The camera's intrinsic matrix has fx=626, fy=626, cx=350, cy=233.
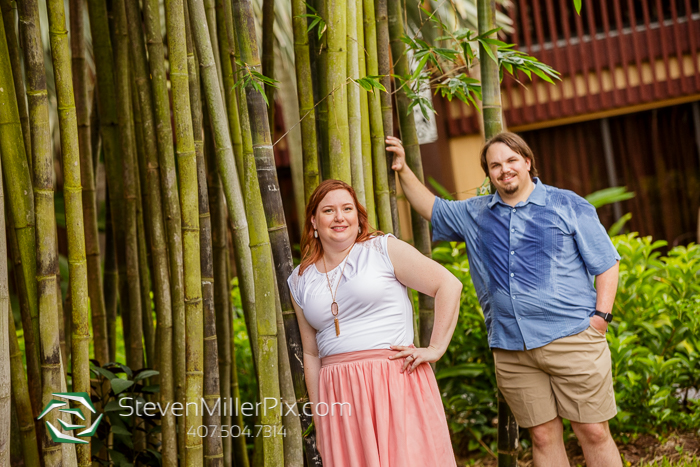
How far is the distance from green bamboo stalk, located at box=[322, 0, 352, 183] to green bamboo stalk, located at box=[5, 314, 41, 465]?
80cm

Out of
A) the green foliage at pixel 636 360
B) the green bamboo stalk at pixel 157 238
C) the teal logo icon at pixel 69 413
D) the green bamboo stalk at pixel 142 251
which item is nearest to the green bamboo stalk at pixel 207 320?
the green bamboo stalk at pixel 157 238

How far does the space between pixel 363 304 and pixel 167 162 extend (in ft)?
2.01

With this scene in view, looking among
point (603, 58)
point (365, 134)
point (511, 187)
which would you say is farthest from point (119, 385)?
point (603, 58)

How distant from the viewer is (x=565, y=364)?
164cm

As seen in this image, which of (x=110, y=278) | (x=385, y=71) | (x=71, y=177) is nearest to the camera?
(x=71, y=177)

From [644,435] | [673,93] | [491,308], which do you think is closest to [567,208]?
→ [491,308]

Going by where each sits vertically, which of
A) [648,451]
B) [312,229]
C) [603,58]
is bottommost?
[648,451]

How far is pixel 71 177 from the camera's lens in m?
1.31

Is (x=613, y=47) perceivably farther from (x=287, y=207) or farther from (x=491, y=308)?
(x=491, y=308)

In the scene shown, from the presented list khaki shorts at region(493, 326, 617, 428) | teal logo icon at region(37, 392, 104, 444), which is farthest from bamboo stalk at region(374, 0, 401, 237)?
teal logo icon at region(37, 392, 104, 444)

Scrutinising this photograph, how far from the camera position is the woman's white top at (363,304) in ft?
4.53

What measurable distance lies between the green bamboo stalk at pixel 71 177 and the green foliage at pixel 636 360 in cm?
146

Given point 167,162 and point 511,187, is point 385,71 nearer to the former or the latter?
point 511,187

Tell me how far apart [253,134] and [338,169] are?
0.22 metres
